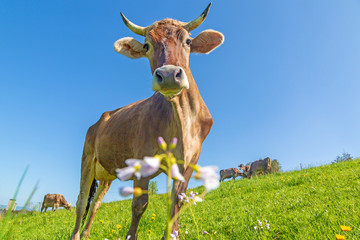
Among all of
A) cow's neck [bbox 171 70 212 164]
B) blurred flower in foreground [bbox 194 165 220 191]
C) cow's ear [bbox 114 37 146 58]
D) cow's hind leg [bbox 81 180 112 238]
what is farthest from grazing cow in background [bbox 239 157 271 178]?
blurred flower in foreground [bbox 194 165 220 191]

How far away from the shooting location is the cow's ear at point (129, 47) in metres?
4.20

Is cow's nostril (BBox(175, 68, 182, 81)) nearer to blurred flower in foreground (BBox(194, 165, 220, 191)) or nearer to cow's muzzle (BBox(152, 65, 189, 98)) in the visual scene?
cow's muzzle (BBox(152, 65, 189, 98))

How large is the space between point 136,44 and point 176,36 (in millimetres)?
1201

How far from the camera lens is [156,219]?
586 centimetres

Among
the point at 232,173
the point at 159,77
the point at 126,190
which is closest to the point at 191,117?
the point at 159,77

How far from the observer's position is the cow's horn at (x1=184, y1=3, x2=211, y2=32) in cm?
379

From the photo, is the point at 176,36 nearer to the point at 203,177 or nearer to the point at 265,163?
the point at 203,177

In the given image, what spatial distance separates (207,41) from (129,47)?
4.50ft

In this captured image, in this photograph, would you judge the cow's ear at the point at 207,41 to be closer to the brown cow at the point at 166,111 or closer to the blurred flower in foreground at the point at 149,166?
the brown cow at the point at 166,111

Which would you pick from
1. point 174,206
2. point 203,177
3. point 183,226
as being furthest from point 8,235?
point 183,226

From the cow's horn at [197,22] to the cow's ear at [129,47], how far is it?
0.87 metres

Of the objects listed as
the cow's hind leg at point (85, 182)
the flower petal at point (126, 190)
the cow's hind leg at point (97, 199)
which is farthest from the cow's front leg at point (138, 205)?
the cow's hind leg at point (85, 182)

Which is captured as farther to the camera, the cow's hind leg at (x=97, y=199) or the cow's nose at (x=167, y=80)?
the cow's hind leg at (x=97, y=199)

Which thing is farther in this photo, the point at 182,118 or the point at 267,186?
the point at 267,186
